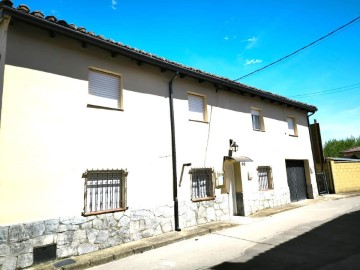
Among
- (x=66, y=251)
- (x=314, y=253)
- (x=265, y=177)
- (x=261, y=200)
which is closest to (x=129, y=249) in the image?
(x=66, y=251)

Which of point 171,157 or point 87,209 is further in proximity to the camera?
point 171,157

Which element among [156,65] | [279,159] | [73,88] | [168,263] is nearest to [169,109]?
[156,65]

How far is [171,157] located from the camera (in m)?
8.62

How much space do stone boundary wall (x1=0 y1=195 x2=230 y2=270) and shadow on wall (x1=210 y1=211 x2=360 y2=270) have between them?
2.81 meters

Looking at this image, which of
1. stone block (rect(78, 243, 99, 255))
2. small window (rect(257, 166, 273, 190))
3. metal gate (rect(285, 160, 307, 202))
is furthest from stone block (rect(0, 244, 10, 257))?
metal gate (rect(285, 160, 307, 202))

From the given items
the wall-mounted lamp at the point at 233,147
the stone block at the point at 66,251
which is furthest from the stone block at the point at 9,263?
the wall-mounted lamp at the point at 233,147

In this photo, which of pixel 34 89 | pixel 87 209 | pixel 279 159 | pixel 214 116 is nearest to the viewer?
pixel 34 89

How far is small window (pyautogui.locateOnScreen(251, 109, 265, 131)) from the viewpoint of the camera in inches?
486

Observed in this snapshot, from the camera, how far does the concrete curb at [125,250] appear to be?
5.71 metres

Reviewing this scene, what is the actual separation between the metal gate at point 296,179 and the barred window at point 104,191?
9.36 m

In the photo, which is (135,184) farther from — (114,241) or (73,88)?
(73,88)

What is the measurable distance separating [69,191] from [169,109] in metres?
4.07

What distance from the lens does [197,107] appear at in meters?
10.0

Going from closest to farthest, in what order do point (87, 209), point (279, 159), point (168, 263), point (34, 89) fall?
point (168, 263), point (34, 89), point (87, 209), point (279, 159)
